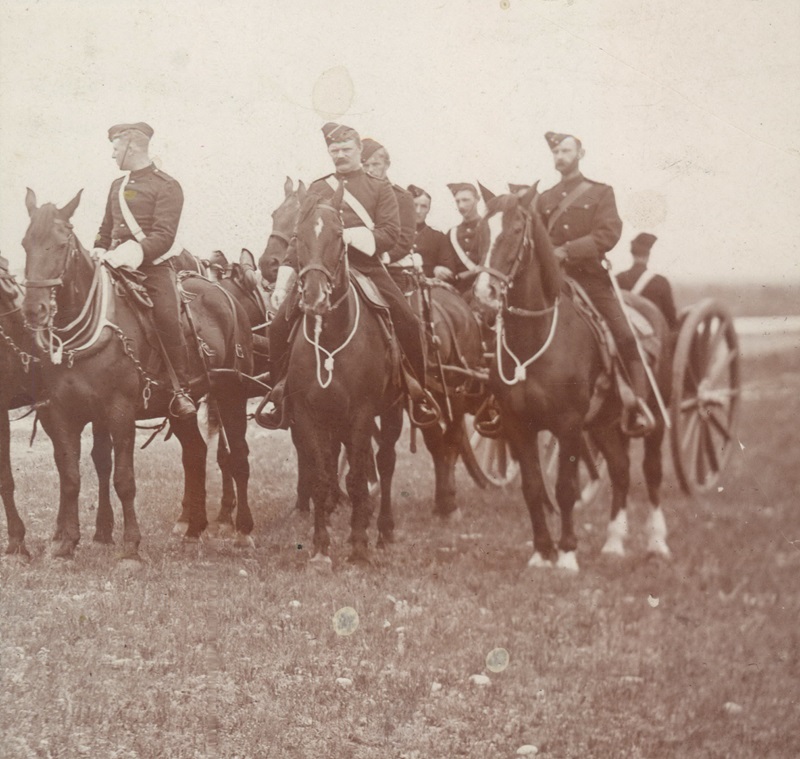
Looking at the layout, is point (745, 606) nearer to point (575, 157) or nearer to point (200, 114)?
point (575, 157)

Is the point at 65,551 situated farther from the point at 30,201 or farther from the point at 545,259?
the point at 545,259

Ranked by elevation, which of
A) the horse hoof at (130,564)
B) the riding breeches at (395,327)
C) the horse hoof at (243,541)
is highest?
the riding breeches at (395,327)

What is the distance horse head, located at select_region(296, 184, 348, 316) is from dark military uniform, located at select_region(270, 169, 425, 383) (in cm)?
32

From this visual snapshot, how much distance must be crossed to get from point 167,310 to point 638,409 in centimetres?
333

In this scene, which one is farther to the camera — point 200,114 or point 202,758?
point 200,114

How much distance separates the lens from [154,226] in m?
7.38

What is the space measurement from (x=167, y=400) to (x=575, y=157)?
317cm

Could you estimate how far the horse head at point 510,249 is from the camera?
7090 millimetres

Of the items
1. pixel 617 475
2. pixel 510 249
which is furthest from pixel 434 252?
pixel 617 475

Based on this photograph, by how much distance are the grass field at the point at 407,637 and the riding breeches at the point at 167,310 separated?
0.62 meters

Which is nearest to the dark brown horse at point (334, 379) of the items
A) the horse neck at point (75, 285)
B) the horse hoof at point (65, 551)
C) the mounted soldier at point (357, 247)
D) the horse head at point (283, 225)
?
the mounted soldier at point (357, 247)

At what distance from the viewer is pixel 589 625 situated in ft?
24.4

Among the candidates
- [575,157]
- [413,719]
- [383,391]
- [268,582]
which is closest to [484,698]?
[413,719]

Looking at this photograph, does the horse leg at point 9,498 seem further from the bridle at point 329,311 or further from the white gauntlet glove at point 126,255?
the bridle at point 329,311
